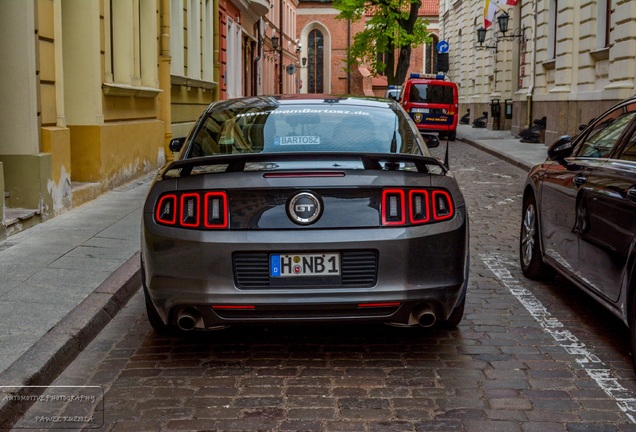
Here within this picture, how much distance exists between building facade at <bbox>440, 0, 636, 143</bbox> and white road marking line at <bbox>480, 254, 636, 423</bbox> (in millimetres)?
12448

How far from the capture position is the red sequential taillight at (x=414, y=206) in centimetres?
493

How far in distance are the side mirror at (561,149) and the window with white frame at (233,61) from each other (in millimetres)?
22328

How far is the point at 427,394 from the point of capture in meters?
4.59

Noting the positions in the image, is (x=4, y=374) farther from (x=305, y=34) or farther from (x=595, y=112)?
(x=305, y=34)

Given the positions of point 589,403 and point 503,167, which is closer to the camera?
point 589,403

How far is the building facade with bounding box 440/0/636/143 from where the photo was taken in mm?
19586

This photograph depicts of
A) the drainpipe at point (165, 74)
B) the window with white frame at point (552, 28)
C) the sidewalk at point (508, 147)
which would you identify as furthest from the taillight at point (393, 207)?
the window with white frame at point (552, 28)

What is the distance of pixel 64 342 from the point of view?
17.1 ft

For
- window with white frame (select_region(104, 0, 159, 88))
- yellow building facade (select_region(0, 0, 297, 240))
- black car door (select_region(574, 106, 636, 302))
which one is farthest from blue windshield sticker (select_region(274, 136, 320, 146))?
window with white frame (select_region(104, 0, 159, 88))

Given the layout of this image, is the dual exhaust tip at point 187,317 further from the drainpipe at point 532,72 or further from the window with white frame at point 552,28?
the drainpipe at point 532,72

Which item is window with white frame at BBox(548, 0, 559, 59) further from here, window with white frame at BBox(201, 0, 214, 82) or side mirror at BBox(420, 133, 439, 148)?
side mirror at BBox(420, 133, 439, 148)

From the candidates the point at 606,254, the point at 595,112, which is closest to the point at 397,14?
the point at 595,112

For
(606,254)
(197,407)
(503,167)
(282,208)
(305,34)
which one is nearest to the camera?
(197,407)

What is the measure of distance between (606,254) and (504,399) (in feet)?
4.30
